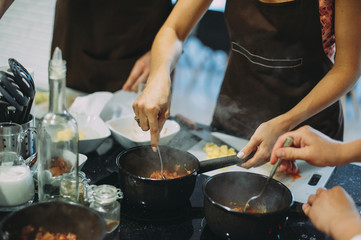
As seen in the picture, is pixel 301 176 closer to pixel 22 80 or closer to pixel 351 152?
pixel 351 152

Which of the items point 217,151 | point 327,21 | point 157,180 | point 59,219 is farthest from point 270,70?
point 59,219

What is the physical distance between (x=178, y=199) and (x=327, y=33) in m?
1.01

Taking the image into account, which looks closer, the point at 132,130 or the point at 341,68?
the point at 341,68

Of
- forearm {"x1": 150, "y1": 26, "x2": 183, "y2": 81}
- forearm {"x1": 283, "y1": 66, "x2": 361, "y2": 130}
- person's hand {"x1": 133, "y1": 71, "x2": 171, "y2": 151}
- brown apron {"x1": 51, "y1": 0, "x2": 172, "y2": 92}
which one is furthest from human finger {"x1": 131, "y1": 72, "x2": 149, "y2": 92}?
forearm {"x1": 283, "y1": 66, "x2": 361, "y2": 130}

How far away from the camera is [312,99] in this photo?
1.59 meters

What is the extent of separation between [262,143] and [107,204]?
61 cm

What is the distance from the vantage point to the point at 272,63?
6.31ft

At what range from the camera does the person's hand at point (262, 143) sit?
1.45m

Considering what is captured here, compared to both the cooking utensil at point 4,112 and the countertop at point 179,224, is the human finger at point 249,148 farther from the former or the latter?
the cooking utensil at point 4,112

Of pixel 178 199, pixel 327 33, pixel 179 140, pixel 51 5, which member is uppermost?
pixel 327 33

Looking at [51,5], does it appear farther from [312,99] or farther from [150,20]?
[312,99]

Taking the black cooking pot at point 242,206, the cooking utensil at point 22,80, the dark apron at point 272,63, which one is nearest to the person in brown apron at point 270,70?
the dark apron at point 272,63

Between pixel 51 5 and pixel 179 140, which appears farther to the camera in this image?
pixel 51 5

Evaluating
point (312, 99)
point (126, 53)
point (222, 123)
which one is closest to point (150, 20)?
point (126, 53)
